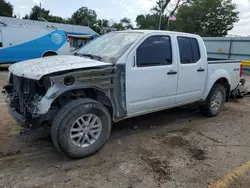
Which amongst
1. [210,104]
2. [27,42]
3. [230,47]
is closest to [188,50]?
[210,104]

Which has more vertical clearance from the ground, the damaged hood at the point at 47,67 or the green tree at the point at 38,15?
the green tree at the point at 38,15

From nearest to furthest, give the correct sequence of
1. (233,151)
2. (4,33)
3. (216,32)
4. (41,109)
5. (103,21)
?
(41,109)
(233,151)
(4,33)
(216,32)
(103,21)

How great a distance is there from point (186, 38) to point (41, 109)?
3.13 m

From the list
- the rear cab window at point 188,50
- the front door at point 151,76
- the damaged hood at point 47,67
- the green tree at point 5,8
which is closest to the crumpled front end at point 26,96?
the damaged hood at point 47,67

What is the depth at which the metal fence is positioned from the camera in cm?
1745

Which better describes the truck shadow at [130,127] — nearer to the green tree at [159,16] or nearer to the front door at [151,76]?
the front door at [151,76]

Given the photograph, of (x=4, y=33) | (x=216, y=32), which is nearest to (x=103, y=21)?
(x=216, y=32)

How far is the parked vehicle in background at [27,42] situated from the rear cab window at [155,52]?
35.4 feet

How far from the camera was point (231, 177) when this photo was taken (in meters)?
3.06

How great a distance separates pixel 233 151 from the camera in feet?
12.5

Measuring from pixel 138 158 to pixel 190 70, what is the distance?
6.93 feet

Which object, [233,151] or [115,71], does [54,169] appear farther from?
[233,151]

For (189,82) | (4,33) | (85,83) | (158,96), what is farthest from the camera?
(4,33)

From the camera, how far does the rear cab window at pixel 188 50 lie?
14.8ft
